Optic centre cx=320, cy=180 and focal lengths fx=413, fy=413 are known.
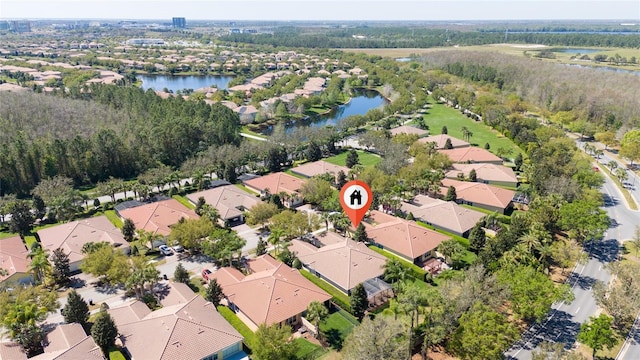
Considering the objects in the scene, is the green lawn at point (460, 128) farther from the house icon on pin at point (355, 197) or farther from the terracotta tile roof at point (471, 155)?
the house icon on pin at point (355, 197)

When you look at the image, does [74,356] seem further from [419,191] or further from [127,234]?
[419,191]

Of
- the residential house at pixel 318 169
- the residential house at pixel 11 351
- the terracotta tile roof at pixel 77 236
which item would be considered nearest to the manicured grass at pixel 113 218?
the terracotta tile roof at pixel 77 236

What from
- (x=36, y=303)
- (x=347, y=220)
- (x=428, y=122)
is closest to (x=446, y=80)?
(x=428, y=122)

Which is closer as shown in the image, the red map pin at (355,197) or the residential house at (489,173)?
the red map pin at (355,197)

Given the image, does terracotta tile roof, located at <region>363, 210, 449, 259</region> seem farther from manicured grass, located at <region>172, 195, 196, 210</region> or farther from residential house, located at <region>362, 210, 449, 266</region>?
manicured grass, located at <region>172, 195, 196, 210</region>

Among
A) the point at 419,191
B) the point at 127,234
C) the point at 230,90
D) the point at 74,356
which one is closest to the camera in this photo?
the point at 74,356
